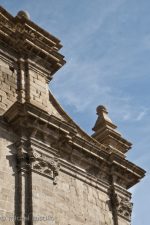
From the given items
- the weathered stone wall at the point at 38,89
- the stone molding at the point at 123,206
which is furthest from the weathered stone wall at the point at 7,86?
the stone molding at the point at 123,206

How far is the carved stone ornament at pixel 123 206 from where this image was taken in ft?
51.8

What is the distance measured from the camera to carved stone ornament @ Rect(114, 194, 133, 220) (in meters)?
15.8

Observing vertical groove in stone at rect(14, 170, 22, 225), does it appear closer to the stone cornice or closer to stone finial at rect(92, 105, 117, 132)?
the stone cornice

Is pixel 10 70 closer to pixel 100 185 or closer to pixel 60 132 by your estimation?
pixel 60 132

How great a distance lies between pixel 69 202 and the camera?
14.3 metres

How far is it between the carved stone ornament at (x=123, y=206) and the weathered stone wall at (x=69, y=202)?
32 centimetres

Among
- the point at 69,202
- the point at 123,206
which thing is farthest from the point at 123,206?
the point at 69,202

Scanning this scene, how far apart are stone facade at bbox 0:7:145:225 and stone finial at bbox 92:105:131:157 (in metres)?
0.03

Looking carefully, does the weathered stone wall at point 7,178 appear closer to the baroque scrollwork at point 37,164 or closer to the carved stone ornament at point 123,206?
the baroque scrollwork at point 37,164

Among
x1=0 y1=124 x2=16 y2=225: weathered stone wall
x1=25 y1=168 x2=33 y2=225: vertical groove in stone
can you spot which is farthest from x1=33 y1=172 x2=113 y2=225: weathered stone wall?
x1=0 y1=124 x2=16 y2=225: weathered stone wall

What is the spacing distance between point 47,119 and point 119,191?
353 cm

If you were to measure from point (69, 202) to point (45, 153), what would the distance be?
1450 mm

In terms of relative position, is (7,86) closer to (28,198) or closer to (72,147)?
(72,147)

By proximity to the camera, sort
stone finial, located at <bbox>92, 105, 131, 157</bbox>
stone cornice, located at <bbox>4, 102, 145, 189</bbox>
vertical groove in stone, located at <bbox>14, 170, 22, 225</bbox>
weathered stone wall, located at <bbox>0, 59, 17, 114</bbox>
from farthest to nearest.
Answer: stone finial, located at <bbox>92, 105, 131, 157</bbox> < weathered stone wall, located at <bbox>0, 59, 17, 114</bbox> < stone cornice, located at <bbox>4, 102, 145, 189</bbox> < vertical groove in stone, located at <bbox>14, 170, 22, 225</bbox>
